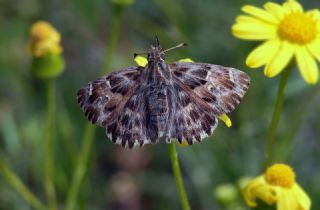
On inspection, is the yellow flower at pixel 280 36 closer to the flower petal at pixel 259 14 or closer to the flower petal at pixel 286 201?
the flower petal at pixel 259 14

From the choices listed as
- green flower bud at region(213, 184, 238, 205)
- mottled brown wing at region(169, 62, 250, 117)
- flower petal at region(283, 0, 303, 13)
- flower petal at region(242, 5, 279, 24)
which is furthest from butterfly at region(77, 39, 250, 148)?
green flower bud at region(213, 184, 238, 205)

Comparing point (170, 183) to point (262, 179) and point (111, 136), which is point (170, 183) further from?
point (111, 136)

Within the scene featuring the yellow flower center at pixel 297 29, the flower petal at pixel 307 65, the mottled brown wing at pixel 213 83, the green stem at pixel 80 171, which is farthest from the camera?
the green stem at pixel 80 171

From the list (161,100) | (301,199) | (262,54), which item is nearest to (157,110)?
(161,100)

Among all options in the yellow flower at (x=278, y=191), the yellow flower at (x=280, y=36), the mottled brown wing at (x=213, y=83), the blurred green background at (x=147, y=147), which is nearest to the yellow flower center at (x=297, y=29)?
the yellow flower at (x=280, y=36)

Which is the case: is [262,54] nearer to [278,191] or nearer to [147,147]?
[278,191]

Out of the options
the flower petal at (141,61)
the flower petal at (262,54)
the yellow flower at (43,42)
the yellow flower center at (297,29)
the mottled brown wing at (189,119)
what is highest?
the yellow flower at (43,42)

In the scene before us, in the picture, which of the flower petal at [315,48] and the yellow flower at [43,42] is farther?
the yellow flower at [43,42]

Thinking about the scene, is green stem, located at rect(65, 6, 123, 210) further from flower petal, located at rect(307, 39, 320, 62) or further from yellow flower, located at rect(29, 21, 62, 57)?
flower petal, located at rect(307, 39, 320, 62)
